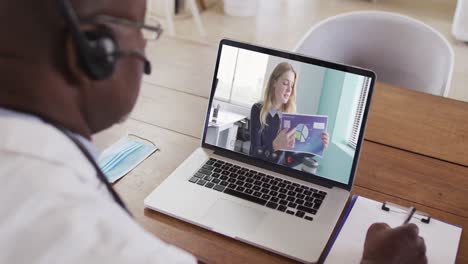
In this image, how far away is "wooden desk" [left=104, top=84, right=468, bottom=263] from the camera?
98cm

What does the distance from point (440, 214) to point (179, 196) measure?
0.53 metres

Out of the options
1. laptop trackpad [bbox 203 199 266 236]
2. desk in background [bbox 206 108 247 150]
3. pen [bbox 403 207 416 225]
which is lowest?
laptop trackpad [bbox 203 199 266 236]

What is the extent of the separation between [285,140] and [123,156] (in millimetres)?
364

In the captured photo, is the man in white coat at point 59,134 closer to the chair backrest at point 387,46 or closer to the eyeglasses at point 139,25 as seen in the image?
the eyeglasses at point 139,25

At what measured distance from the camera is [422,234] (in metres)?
1.00

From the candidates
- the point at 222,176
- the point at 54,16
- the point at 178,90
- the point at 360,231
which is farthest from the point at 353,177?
the point at 54,16

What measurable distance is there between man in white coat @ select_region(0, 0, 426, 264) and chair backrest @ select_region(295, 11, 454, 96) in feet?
3.79

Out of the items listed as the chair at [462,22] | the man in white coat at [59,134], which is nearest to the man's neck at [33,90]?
the man in white coat at [59,134]

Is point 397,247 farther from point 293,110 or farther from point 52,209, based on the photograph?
point 52,209

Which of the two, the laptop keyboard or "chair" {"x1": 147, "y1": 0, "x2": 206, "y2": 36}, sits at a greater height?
"chair" {"x1": 147, "y1": 0, "x2": 206, "y2": 36}

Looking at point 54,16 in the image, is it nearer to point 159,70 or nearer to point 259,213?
point 259,213

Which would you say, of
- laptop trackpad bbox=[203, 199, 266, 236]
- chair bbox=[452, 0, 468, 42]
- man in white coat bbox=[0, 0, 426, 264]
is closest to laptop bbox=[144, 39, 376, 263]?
laptop trackpad bbox=[203, 199, 266, 236]

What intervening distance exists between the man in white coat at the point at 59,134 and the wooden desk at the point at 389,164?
32 centimetres

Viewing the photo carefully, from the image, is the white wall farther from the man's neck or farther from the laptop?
the man's neck
